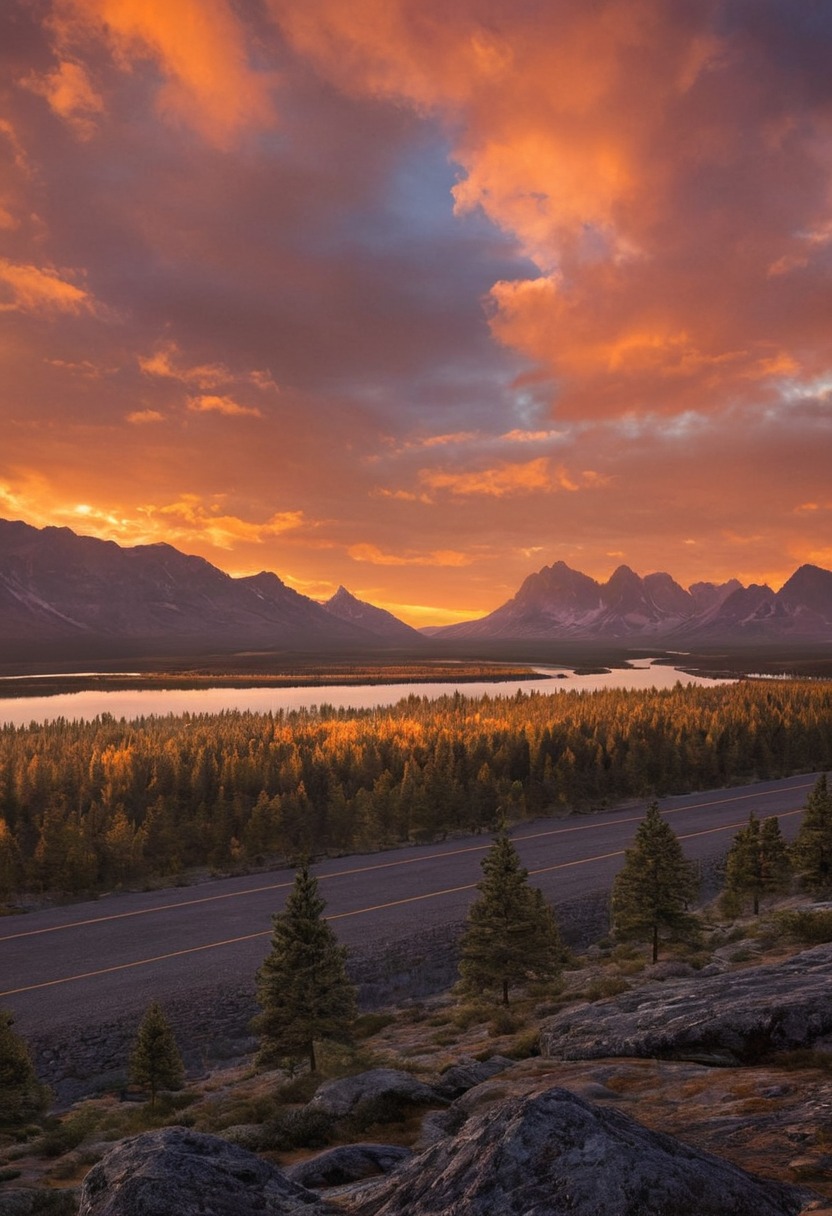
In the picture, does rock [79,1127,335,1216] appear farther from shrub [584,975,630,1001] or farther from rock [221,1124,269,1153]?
shrub [584,975,630,1001]

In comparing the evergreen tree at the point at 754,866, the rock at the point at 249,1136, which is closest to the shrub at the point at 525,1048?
the rock at the point at 249,1136

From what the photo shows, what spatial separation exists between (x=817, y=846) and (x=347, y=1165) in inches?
1637

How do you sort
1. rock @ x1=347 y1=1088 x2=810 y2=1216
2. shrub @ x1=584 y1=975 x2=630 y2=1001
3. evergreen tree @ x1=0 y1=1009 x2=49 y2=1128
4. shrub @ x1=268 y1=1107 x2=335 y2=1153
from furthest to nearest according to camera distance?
shrub @ x1=584 y1=975 x2=630 y2=1001 < evergreen tree @ x1=0 y1=1009 x2=49 y2=1128 < shrub @ x1=268 y1=1107 x2=335 y2=1153 < rock @ x1=347 y1=1088 x2=810 y2=1216

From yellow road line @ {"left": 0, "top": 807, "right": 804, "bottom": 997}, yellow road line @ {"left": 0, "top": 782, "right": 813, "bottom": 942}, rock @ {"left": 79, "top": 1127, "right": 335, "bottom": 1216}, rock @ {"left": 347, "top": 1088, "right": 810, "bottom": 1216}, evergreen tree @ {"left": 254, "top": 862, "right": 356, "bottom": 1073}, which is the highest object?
rock @ {"left": 347, "top": 1088, "right": 810, "bottom": 1216}

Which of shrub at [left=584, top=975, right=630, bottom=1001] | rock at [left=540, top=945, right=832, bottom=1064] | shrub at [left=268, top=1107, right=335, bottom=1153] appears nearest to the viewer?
rock at [left=540, top=945, right=832, bottom=1064]

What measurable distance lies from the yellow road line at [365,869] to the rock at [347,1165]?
Result: 38.7m

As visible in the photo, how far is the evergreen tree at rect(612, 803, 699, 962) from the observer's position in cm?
3762

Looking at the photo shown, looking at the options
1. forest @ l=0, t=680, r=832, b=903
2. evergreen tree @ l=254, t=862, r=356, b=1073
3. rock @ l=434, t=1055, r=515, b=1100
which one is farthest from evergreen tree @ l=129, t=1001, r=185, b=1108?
forest @ l=0, t=680, r=832, b=903

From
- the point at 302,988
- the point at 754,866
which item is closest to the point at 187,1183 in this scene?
the point at 302,988

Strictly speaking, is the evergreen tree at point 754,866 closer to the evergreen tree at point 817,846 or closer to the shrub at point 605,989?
the evergreen tree at point 817,846

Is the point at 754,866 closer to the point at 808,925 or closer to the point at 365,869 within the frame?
the point at 808,925

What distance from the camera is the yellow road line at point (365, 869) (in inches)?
1828

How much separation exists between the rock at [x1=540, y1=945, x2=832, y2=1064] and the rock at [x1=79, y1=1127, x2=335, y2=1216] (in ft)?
33.9

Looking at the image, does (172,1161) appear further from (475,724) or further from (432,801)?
(475,724)
